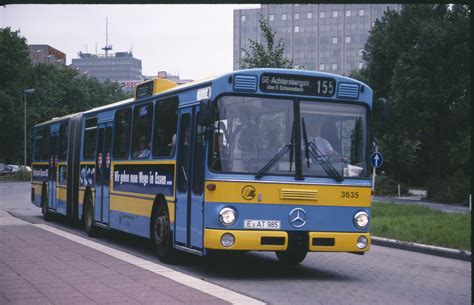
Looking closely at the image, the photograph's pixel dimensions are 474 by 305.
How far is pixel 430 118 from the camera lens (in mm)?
46906

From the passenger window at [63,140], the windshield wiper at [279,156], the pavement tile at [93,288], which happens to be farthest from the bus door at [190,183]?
the passenger window at [63,140]

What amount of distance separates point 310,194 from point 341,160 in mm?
721

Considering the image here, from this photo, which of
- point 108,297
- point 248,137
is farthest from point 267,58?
point 108,297

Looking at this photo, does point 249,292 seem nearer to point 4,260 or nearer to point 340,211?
point 340,211

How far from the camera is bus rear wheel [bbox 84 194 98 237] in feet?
58.4

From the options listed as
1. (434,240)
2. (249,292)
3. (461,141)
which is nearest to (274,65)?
(434,240)

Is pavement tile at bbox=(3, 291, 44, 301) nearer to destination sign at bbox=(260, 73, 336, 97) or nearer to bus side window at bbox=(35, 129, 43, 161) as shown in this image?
destination sign at bbox=(260, 73, 336, 97)

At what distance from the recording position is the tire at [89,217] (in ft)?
58.4

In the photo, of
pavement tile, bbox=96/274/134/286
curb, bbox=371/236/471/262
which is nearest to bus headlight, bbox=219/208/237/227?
pavement tile, bbox=96/274/134/286

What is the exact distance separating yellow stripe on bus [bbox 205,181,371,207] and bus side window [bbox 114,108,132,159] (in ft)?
16.1

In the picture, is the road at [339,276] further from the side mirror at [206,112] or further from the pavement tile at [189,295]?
the side mirror at [206,112]

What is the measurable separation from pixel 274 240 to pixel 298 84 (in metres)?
2.27

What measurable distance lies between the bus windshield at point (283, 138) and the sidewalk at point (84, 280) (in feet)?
5.99

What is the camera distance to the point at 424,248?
16359 mm
